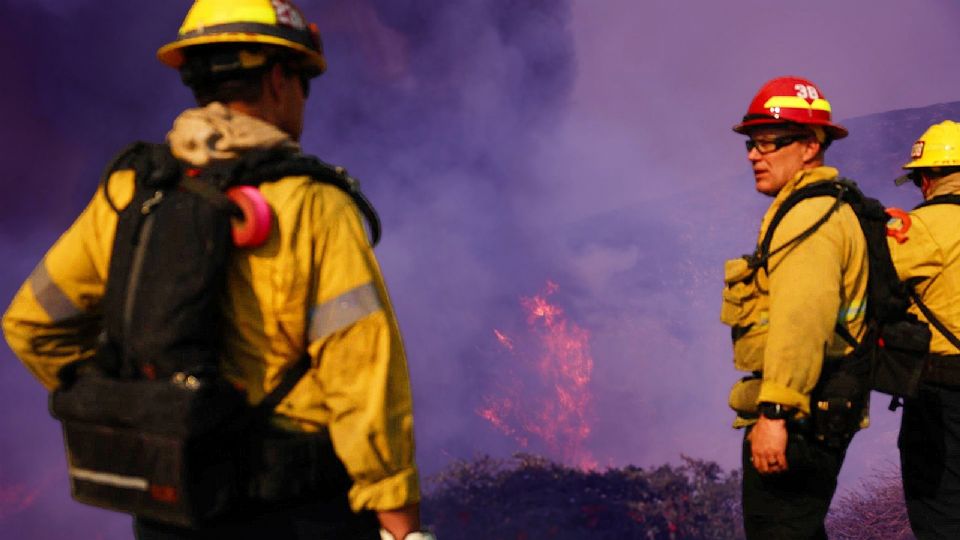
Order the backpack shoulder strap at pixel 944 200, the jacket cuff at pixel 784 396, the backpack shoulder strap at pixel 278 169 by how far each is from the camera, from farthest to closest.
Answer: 1. the backpack shoulder strap at pixel 944 200
2. the jacket cuff at pixel 784 396
3. the backpack shoulder strap at pixel 278 169

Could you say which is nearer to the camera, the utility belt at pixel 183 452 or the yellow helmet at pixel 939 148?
the utility belt at pixel 183 452

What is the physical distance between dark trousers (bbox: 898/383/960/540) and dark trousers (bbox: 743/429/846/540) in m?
1.16

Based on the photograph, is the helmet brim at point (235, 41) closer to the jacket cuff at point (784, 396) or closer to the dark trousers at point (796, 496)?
the jacket cuff at point (784, 396)

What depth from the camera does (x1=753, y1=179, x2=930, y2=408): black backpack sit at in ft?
12.5

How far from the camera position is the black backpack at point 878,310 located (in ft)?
12.5

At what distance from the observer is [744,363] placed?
395cm

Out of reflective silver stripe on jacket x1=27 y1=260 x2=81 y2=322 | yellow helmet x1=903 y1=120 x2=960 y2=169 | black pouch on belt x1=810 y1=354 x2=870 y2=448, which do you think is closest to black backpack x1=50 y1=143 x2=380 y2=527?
reflective silver stripe on jacket x1=27 y1=260 x2=81 y2=322

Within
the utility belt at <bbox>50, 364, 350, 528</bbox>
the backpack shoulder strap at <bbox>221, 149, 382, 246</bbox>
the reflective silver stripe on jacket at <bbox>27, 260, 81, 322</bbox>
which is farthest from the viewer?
the reflective silver stripe on jacket at <bbox>27, 260, 81, 322</bbox>

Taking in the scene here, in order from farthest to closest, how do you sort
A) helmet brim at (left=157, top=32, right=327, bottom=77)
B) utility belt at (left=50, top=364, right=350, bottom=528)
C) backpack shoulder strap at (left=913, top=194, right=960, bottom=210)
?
backpack shoulder strap at (left=913, top=194, right=960, bottom=210) < helmet brim at (left=157, top=32, right=327, bottom=77) < utility belt at (left=50, top=364, right=350, bottom=528)

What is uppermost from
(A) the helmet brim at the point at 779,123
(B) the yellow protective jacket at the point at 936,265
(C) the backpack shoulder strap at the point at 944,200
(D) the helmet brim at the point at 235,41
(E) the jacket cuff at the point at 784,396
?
(C) the backpack shoulder strap at the point at 944,200

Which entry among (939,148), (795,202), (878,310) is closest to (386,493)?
(795,202)

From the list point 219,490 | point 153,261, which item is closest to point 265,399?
point 219,490

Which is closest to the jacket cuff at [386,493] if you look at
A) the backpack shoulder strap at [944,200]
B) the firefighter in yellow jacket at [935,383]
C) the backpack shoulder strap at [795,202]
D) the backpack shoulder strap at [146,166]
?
the backpack shoulder strap at [146,166]

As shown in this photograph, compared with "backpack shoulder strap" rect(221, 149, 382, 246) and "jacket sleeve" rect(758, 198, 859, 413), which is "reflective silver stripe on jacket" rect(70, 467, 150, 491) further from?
"jacket sleeve" rect(758, 198, 859, 413)
